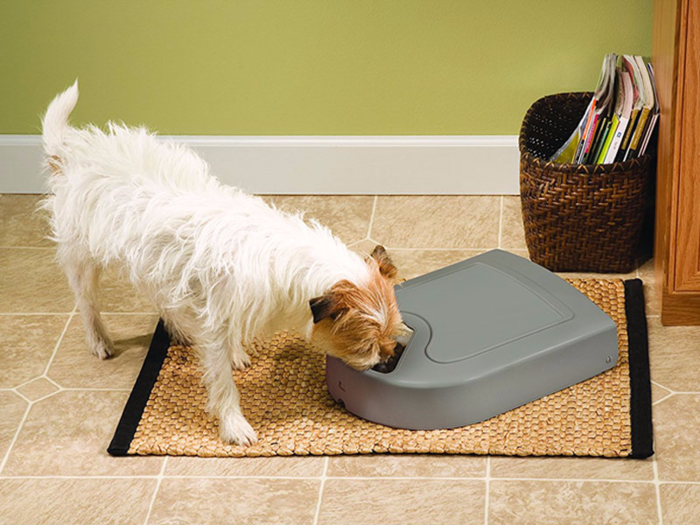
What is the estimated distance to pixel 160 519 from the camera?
2.40 m

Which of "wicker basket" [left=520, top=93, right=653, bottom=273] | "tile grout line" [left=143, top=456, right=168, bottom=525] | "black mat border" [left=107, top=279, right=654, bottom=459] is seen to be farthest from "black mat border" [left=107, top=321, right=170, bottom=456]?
"wicker basket" [left=520, top=93, right=653, bottom=273]

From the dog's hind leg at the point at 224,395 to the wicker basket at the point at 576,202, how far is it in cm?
108

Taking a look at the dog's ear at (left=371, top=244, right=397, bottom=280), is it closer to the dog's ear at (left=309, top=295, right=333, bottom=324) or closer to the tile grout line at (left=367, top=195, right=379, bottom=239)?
the dog's ear at (left=309, top=295, right=333, bottom=324)

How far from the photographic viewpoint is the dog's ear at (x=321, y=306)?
2.28 metres

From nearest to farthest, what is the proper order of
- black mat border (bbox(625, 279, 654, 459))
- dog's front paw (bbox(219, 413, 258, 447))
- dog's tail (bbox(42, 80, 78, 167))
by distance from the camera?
black mat border (bbox(625, 279, 654, 459)), dog's front paw (bbox(219, 413, 258, 447)), dog's tail (bbox(42, 80, 78, 167))

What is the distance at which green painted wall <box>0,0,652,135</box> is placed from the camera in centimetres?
331

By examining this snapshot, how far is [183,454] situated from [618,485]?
3.45ft

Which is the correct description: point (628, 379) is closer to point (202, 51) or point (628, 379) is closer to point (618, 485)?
point (618, 485)

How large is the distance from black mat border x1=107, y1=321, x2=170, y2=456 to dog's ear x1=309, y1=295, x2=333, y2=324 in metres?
0.68

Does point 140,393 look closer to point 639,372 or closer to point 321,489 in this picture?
point 321,489

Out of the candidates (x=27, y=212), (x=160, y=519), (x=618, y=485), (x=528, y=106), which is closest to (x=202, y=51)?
(x=27, y=212)

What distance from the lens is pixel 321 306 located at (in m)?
2.28

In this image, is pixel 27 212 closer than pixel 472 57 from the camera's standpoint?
No

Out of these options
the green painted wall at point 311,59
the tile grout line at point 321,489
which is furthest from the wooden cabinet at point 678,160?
the tile grout line at point 321,489
